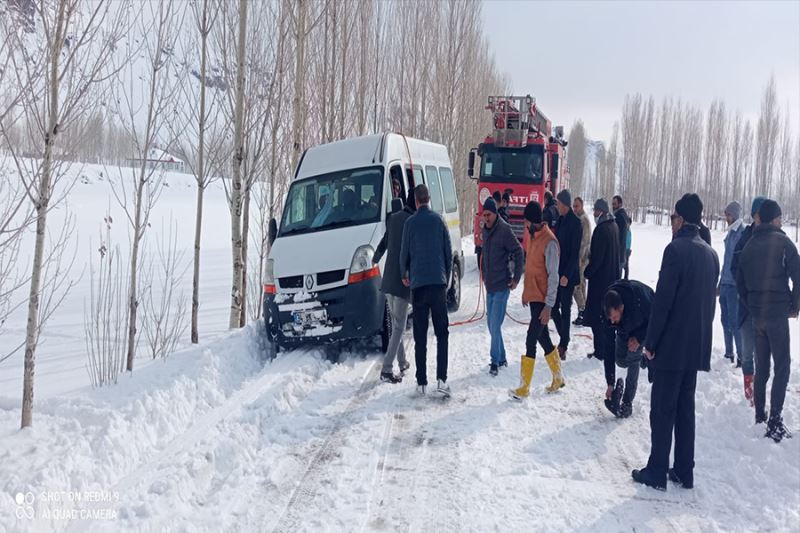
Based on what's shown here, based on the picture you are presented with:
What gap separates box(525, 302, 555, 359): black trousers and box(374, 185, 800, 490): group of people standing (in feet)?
0.04

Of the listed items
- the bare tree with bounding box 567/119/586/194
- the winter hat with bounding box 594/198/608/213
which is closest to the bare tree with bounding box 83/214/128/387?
the winter hat with bounding box 594/198/608/213

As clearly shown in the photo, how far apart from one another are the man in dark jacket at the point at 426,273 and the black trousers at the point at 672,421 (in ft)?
7.41

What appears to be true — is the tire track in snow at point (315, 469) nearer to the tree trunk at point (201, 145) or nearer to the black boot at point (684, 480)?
the black boot at point (684, 480)

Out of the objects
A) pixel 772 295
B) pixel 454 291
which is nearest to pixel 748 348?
pixel 772 295

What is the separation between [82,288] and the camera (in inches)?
772

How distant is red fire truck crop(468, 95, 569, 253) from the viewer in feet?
50.9

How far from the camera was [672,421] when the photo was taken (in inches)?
173

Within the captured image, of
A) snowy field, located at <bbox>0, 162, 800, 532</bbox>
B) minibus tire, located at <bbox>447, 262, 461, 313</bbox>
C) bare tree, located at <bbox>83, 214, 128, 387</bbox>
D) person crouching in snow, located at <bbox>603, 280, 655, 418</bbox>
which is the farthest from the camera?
minibus tire, located at <bbox>447, 262, 461, 313</bbox>

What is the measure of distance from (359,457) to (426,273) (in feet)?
6.89

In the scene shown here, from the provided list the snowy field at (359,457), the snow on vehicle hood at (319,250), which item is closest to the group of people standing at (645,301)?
the snowy field at (359,457)

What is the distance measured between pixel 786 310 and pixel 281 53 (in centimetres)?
930

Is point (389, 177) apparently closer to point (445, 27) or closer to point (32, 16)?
point (32, 16)

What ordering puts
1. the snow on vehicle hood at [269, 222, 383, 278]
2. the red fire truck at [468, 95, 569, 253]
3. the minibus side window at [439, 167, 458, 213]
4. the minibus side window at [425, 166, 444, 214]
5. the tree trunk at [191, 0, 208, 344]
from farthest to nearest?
the red fire truck at [468, 95, 569, 253] → the minibus side window at [439, 167, 458, 213] → the minibus side window at [425, 166, 444, 214] → the tree trunk at [191, 0, 208, 344] → the snow on vehicle hood at [269, 222, 383, 278]

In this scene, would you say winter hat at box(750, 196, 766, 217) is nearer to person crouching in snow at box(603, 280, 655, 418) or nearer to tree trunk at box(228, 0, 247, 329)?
person crouching in snow at box(603, 280, 655, 418)
